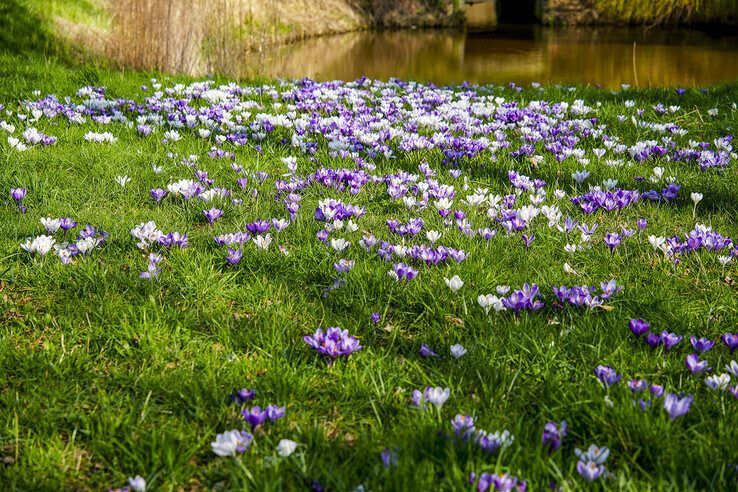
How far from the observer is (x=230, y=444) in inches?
79.3

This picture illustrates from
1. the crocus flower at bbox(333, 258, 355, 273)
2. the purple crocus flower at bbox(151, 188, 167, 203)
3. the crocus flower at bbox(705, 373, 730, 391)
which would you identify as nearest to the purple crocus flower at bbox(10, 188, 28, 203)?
the purple crocus flower at bbox(151, 188, 167, 203)

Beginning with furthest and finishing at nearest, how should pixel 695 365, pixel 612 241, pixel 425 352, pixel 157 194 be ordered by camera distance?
pixel 157 194
pixel 612 241
pixel 425 352
pixel 695 365

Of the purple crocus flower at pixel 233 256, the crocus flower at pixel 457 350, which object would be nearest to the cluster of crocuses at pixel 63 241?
the purple crocus flower at pixel 233 256

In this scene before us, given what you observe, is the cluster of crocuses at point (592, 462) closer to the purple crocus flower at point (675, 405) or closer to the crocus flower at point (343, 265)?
the purple crocus flower at point (675, 405)

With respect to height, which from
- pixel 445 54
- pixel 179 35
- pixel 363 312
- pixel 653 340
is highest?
pixel 179 35

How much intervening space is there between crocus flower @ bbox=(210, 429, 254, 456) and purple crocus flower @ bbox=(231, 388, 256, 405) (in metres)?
0.24

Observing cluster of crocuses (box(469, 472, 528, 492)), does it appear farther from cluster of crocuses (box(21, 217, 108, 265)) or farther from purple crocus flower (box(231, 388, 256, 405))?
cluster of crocuses (box(21, 217, 108, 265))

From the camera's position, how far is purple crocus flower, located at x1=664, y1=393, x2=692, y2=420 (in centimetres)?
214

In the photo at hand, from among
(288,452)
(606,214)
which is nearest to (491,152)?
(606,214)

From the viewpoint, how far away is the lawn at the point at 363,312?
6.89 ft

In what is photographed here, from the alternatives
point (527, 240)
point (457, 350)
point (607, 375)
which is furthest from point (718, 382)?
point (527, 240)

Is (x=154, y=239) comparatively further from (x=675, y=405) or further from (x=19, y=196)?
(x=675, y=405)

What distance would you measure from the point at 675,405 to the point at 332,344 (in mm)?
1253

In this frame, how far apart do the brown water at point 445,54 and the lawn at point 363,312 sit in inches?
194
